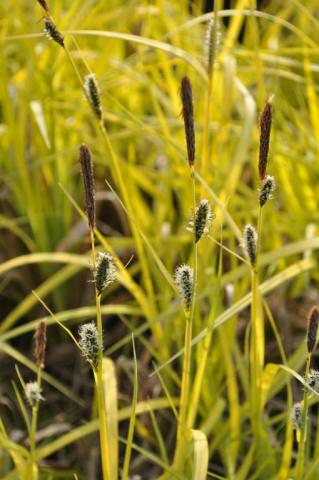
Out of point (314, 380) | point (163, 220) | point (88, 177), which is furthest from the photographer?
point (163, 220)

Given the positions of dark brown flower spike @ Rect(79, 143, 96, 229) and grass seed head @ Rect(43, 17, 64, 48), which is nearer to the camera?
dark brown flower spike @ Rect(79, 143, 96, 229)

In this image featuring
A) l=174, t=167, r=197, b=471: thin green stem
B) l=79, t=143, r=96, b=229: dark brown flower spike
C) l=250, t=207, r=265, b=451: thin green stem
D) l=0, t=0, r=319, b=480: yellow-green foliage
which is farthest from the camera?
l=0, t=0, r=319, b=480: yellow-green foliage

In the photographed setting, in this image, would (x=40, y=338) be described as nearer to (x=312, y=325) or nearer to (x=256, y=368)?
(x=312, y=325)

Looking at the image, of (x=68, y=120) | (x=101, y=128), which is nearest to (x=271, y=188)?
(x=101, y=128)

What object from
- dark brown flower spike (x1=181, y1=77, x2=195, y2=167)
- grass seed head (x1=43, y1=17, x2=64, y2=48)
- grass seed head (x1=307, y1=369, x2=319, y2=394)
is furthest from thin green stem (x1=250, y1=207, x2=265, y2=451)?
grass seed head (x1=43, y1=17, x2=64, y2=48)

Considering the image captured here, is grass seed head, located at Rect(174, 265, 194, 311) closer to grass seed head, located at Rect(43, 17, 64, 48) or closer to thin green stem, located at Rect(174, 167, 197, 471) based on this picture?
thin green stem, located at Rect(174, 167, 197, 471)

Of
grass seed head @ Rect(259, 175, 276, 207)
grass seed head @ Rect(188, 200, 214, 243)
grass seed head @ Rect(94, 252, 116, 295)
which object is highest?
grass seed head @ Rect(259, 175, 276, 207)

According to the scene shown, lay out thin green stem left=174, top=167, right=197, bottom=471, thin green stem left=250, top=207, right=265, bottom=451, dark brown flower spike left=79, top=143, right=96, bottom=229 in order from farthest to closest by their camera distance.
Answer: thin green stem left=250, top=207, right=265, bottom=451 < thin green stem left=174, top=167, right=197, bottom=471 < dark brown flower spike left=79, top=143, right=96, bottom=229

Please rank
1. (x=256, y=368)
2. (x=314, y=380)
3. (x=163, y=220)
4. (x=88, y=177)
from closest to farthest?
(x=88, y=177)
(x=314, y=380)
(x=256, y=368)
(x=163, y=220)

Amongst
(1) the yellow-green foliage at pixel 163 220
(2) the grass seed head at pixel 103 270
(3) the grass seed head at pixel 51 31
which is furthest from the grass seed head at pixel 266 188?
(1) the yellow-green foliage at pixel 163 220

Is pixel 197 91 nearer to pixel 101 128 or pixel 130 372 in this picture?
pixel 130 372

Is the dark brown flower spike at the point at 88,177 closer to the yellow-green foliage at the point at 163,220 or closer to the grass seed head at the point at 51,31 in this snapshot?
the grass seed head at the point at 51,31

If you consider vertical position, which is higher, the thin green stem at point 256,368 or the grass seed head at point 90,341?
the grass seed head at point 90,341

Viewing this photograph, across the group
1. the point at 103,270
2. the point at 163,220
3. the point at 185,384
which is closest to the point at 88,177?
the point at 103,270
